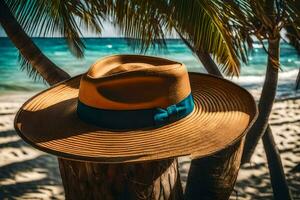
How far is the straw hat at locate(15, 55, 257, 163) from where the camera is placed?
4.71 ft

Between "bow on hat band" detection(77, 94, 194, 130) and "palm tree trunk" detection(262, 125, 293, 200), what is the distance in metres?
3.11

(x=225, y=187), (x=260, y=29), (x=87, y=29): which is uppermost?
(x=260, y=29)

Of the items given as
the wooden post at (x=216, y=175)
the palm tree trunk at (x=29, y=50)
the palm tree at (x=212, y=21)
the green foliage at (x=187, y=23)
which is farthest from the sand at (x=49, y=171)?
Result: the palm tree trunk at (x=29, y=50)

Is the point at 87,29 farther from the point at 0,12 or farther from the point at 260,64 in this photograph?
the point at 260,64

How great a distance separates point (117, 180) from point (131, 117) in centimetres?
32

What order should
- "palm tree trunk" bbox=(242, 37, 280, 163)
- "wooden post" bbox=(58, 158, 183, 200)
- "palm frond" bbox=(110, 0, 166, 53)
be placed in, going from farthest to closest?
"palm tree trunk" bbox=(242, 37, 280, 163) < "palm frond" bbox=(110, 0, 166, 53) < "wooden post" bbox=(58, 158, 183, 200)

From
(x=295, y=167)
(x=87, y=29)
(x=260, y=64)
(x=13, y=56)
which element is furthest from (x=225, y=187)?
(x=13, y=56)

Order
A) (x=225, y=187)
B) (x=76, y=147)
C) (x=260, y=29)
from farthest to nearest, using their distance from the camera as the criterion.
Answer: (x=260, y=29) → (x=225, y=187) → (x=76, y=147)

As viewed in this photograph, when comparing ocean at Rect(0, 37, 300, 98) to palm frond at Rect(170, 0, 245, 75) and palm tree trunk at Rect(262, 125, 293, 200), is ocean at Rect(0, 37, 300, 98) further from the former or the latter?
palm frond at Rect(170, 0, 245, 75)

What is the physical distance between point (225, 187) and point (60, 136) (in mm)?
1474

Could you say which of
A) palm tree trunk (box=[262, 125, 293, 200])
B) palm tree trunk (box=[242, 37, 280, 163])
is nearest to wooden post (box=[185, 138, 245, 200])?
palm tree trunk (box=[242, 37, 280, 163])

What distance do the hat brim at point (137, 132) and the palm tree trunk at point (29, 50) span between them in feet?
3.05

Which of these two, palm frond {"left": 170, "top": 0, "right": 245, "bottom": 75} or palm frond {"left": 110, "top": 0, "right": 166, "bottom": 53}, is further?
palm frond {"left": 110, "top": 0, "right": 166, "bottom": 53}

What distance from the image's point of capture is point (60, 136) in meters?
1.54
